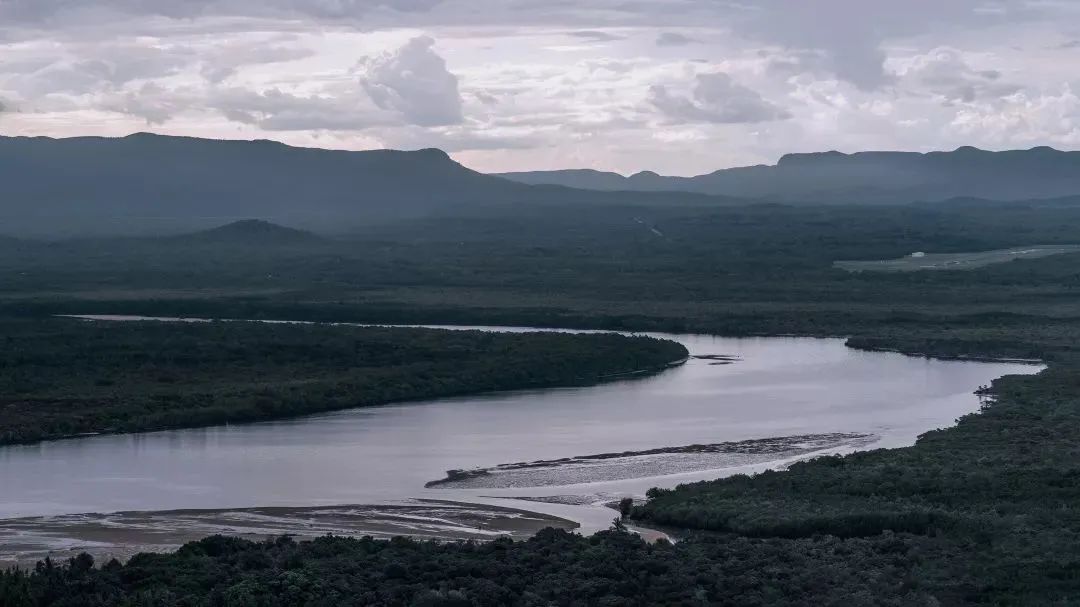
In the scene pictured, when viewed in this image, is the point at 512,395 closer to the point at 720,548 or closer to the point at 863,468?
the point at 863,468

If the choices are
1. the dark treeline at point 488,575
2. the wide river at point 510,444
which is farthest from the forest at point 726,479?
the wide river at point 510,444

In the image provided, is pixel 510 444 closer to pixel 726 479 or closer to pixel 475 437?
pixel 475 437

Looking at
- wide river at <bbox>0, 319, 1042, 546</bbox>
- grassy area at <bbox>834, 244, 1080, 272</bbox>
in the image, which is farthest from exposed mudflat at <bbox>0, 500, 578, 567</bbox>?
grassy area at <bbox>834, 244, 1080, 272</bbox>

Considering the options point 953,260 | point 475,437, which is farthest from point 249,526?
point 953,260

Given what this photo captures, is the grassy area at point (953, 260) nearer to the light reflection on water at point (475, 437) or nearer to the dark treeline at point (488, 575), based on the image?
the light reflection on water at point (475, 437)

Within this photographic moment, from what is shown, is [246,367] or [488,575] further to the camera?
[246,367]

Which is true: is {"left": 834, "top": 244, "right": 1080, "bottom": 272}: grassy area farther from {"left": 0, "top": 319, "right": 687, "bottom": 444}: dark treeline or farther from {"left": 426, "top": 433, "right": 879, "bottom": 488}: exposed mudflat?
{"left": 426, "top": 433, "right": 879, "bottom": 488}: exposed mudflat
